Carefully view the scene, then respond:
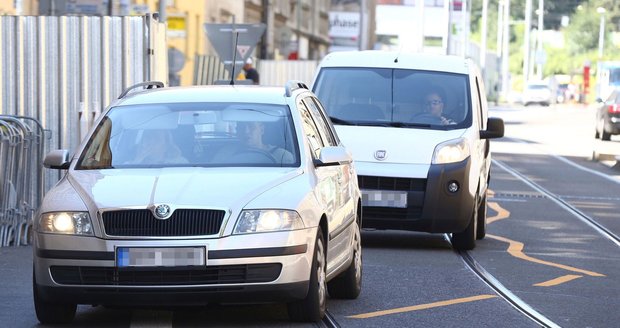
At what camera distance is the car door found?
9648 mm

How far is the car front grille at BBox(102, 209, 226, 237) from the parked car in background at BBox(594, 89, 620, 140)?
34.8 meters

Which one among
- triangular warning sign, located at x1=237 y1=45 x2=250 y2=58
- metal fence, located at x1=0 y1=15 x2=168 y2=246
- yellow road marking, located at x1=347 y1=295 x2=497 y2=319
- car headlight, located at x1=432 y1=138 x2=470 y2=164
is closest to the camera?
yellow road marking, located at x1=347 y1=295 x2=497 y2=319

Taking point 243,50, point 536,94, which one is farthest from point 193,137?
point 536,94

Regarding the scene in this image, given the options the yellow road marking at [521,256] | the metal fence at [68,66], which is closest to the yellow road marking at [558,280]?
the yellow road marking at [521,256]

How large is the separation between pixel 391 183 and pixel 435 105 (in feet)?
3.85

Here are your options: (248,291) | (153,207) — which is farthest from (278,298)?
(153,207)

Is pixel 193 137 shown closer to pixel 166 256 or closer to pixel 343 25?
pixel 166 256

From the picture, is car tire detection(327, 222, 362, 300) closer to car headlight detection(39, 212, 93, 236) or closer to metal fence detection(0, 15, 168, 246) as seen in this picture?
car headlight detection(39, 212, 93, 236)

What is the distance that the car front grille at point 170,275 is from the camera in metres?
8.69

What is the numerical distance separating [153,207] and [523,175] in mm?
18925

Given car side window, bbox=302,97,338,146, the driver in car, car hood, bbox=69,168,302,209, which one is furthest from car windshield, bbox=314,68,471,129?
car hood, bbox=69,168,302,209

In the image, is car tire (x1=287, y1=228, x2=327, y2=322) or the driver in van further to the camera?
the driver in van

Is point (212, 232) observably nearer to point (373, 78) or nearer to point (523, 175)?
point (373, 78)

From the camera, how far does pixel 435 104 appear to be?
15195mm
